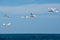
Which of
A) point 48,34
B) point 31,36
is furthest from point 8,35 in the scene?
point 48,34

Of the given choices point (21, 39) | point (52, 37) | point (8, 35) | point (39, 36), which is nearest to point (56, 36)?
point (52, 37)

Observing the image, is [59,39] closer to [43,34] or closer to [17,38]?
[43,34]

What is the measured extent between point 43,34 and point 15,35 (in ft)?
1.75

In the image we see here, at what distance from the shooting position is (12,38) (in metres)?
3.83

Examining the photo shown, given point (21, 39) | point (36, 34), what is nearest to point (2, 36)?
point (21, 39)

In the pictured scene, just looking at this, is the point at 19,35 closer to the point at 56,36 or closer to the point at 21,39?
the point at 21,39

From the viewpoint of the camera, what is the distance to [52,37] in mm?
3818

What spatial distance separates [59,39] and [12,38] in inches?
34.5

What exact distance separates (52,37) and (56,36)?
8cm

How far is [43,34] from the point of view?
374cm

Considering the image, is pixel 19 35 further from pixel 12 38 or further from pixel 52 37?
pixel 52 37

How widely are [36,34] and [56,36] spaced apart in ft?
1.23

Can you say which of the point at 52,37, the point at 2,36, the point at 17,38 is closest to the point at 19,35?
the point at 17,38

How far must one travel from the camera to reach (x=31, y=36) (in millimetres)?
3818
